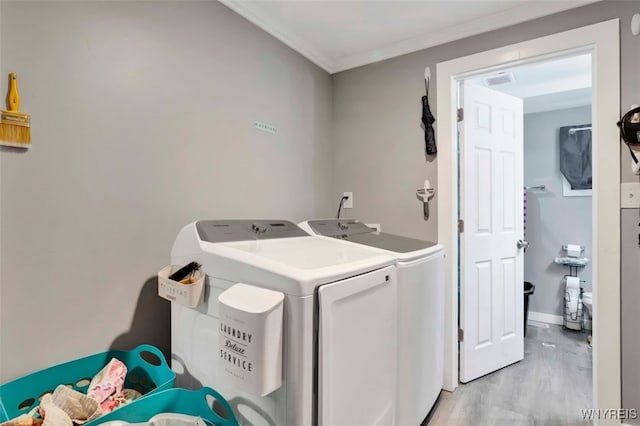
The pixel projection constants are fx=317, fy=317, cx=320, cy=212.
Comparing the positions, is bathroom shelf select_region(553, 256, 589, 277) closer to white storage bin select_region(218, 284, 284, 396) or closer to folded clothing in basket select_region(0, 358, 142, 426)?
white storage bin select_region(218, 284, 284, 396)

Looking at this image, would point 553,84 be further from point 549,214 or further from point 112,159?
point 112,159

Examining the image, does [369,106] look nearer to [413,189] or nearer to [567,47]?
[413,189]

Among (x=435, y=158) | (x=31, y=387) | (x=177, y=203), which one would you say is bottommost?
(x=31, y=387)

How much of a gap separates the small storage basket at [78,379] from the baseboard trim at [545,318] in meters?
3.89

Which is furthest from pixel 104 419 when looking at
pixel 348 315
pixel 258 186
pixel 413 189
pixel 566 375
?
pixel 566 375

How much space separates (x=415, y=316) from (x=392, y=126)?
61.4 inches

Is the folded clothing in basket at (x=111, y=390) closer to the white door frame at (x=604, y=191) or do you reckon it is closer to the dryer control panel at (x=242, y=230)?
the dryer control panel at (x=242, y=230)

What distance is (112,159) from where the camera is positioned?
135 centimetres

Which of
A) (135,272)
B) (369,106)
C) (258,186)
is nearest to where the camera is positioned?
(135,272)

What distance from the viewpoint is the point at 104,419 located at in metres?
0.91

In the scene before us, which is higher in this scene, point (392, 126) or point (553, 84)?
point (553, 84)

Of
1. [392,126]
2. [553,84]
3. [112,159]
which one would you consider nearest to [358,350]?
[112,159]

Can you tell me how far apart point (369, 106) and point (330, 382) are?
2.18 meters

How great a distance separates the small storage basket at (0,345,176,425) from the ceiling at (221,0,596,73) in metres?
1.89
